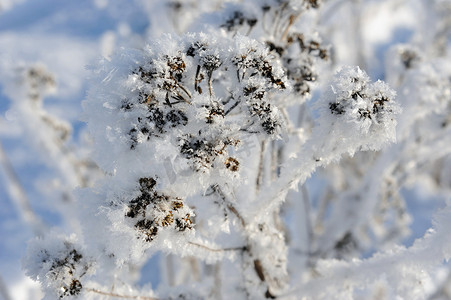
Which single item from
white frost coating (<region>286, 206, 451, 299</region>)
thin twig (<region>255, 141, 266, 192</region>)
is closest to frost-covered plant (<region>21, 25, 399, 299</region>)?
thin twig (<region>255, 141, 266, 192</region>)

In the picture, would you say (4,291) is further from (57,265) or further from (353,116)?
(353,116)

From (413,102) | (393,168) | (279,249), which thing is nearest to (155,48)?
(279,249)

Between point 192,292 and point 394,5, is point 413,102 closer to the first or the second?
point 192,292

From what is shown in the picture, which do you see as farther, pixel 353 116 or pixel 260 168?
pixel 260 168

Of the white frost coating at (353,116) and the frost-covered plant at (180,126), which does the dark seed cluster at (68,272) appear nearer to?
the frost-covered plant at (180,126)

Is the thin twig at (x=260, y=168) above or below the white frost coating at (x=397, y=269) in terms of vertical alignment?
above

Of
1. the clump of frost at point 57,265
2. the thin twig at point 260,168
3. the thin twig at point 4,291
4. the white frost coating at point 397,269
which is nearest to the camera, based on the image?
the clump of frost at point 57,265

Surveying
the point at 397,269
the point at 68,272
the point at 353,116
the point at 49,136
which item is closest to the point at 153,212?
the point at 68,272

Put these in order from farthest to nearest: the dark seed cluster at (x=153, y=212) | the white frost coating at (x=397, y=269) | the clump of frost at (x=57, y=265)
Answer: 1. the white frost coating at (x=397, y=269)
2. the clump of frost at (x=57, y=265)
3. the dark seed cluster at (x=153, y=212)

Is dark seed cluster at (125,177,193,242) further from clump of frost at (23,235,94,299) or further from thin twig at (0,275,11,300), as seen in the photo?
thin twig at (0,275,11,300)

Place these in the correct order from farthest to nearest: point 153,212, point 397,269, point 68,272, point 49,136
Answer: point 49,136 → point 397,269 → point 68,272 → point 153,212

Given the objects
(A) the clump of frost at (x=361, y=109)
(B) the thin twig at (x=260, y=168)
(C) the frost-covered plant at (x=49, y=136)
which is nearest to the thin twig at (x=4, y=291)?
(C) the frost-covered plant at (x=49, y=136)
